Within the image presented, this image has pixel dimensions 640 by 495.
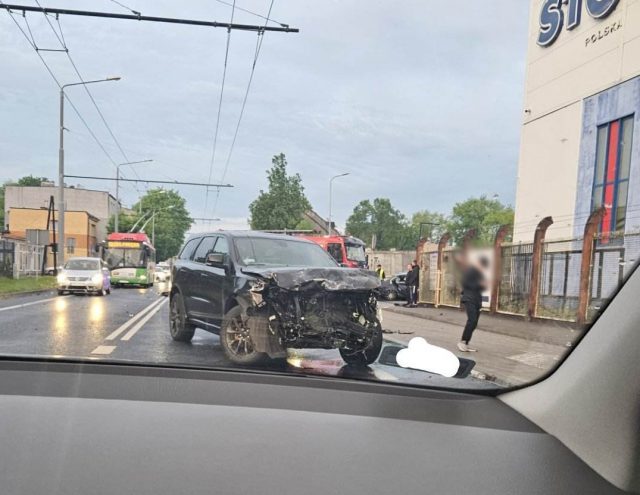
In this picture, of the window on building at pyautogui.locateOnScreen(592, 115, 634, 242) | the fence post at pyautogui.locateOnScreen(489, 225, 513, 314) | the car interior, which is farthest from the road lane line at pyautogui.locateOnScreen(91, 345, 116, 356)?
the window on building at pyautogui.locateOnScreen(592, 115, 634, 242)

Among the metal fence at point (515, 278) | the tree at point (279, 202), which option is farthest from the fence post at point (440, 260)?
the tree at point (279, 202)

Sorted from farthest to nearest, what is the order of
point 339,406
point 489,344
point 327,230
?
1. point 327,230
2. point 489,344
3. point 339,406

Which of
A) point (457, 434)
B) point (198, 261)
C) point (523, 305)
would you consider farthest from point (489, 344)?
point (198, 261)

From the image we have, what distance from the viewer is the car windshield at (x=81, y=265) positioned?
3.54m

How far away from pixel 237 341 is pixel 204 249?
24.3 inches

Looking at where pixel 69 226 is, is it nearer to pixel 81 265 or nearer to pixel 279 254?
pixel 81 265

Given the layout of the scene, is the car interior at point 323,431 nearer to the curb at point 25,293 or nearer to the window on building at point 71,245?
the curb at point 25,293

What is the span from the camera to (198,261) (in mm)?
2877

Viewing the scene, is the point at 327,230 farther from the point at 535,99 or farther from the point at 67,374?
the point at 67,374

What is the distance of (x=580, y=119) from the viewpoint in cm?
188

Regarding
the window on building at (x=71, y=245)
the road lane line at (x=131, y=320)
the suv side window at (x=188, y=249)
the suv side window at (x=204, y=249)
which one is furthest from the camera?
the window on building at (x=71, y=245)

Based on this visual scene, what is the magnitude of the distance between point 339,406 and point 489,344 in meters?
0.81

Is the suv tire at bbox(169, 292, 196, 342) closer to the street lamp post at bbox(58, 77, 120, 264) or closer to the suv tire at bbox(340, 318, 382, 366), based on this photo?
the suv tire at bbox(340, 318, 382, 366)

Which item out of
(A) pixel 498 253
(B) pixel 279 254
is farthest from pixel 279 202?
(A) pixel 498 253
